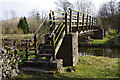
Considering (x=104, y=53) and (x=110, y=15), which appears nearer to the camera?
(x=104, y=53)

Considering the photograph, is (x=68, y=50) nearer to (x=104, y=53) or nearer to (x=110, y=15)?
(x=104, y=53)

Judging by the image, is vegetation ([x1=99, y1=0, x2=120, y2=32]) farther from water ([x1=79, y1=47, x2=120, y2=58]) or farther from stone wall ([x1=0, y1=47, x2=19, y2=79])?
stone wall ([x1=0, y1=47, x2=19, y2=79])

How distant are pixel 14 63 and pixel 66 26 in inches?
152

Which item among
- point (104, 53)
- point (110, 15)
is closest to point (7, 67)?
point (104, 53)

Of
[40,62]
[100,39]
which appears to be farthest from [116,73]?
[100,39]

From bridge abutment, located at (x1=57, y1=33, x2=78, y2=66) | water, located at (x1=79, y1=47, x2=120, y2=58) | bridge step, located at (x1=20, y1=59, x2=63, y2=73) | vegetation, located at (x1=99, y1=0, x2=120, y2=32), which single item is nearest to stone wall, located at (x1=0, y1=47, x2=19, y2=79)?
bridge step, located at (x1=20, y1=59, x2=63, y2=73)

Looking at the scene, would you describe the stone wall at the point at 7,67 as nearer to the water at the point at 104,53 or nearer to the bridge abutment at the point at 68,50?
the bridge abutment at the point at 68,50

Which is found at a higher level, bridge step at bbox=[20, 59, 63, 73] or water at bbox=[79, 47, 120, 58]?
bridge step at bbox=[20, 59, 63, 73]

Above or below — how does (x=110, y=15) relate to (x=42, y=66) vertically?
above

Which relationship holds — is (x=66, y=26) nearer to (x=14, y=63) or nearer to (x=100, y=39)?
(x=14, y=63)

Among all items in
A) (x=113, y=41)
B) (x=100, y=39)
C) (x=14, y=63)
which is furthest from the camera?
(x=100, y=39)

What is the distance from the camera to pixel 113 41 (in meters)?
22.3

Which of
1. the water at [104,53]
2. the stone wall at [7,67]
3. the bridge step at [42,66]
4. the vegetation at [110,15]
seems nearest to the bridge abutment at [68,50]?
the bridge step at [42,66]

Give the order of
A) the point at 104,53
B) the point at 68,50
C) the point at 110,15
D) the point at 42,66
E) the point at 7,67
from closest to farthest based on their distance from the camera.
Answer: the point at 7,67 → the point at 42,66 → the point at 68,50 → the point at 104,53 → the point at 110,15
